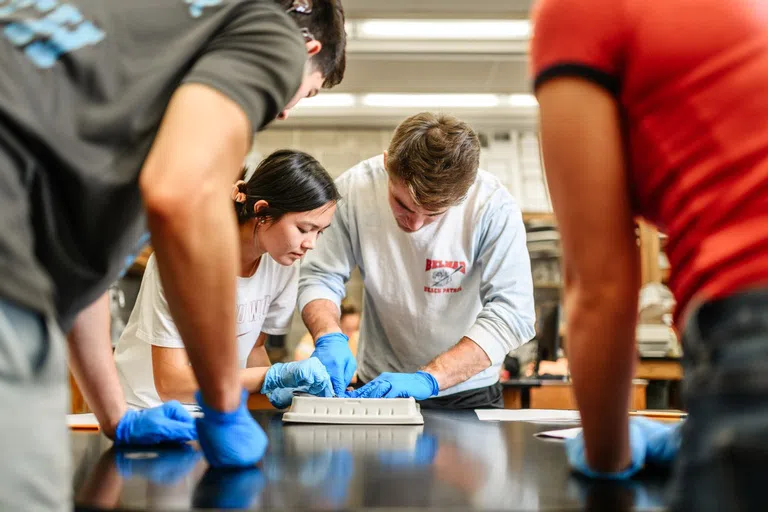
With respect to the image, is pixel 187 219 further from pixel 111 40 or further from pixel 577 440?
pixel 577 440

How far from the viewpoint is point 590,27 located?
0.67 meters

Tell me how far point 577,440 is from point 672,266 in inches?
13.4

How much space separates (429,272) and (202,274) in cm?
152

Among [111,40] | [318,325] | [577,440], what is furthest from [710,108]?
[318,325]

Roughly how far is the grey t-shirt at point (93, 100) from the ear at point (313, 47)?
240mm

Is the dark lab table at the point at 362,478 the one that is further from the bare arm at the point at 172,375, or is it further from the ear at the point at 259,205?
the ear at the point at 259,205

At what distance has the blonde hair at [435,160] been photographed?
2.01 metres

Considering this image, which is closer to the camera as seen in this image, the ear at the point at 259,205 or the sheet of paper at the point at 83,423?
the sheet of paper at the point at 83,423

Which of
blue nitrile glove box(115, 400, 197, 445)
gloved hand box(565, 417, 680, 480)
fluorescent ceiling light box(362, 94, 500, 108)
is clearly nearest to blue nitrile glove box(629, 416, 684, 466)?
gloved hand box(565, 417, 680, 480)

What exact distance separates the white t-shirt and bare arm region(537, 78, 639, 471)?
1097mm

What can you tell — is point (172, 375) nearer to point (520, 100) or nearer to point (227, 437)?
point (227, 437)

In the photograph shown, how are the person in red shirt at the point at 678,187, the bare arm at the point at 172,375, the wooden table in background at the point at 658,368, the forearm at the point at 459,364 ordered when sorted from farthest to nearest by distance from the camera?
1. the wooden table in background at the point at 658,368
2. the forearm at the point at 459,364
3. the bare arm at the point at 172,375
4. the person in red shirt at the point at 678,187

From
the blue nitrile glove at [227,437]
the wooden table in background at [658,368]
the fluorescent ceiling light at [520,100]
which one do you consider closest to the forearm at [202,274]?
the blue nitrile glove at [227,437]

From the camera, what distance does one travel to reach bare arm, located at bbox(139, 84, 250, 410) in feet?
2.39
